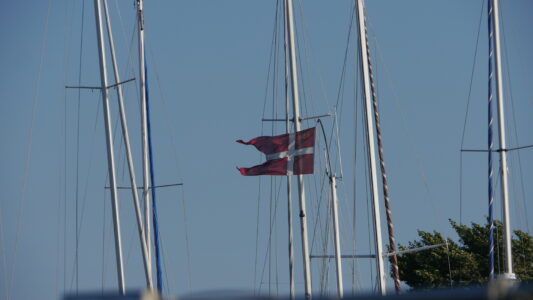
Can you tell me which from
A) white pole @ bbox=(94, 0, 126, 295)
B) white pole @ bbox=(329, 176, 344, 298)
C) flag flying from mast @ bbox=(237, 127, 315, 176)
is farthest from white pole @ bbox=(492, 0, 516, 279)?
white pole @ bbox=(94, 0, 126, 295)

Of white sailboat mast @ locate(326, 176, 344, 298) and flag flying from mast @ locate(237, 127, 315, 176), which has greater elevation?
flag flying from mast @ locate(237, 127, 315, 176)

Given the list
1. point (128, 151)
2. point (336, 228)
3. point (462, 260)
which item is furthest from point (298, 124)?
point (462, 260)

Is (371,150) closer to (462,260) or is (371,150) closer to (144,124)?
(144,124)

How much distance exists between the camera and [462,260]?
198 ft

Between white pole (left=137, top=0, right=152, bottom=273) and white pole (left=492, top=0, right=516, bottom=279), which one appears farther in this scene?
white pole (left=137, top=0, right=152, bottom=273)

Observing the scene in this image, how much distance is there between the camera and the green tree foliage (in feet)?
195

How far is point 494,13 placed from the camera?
37844mm

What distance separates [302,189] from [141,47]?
31.4 feet

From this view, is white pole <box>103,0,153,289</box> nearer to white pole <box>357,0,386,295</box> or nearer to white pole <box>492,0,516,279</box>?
white pole <box>357,0,386,295</box>

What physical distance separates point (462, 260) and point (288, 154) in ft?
82.1

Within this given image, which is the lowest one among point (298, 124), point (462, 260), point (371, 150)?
point (462, 260)

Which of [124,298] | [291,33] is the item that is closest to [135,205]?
[291,33]

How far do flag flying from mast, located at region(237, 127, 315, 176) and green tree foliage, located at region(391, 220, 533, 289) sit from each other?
21.8 m

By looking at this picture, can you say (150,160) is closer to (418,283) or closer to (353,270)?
(353,270)
